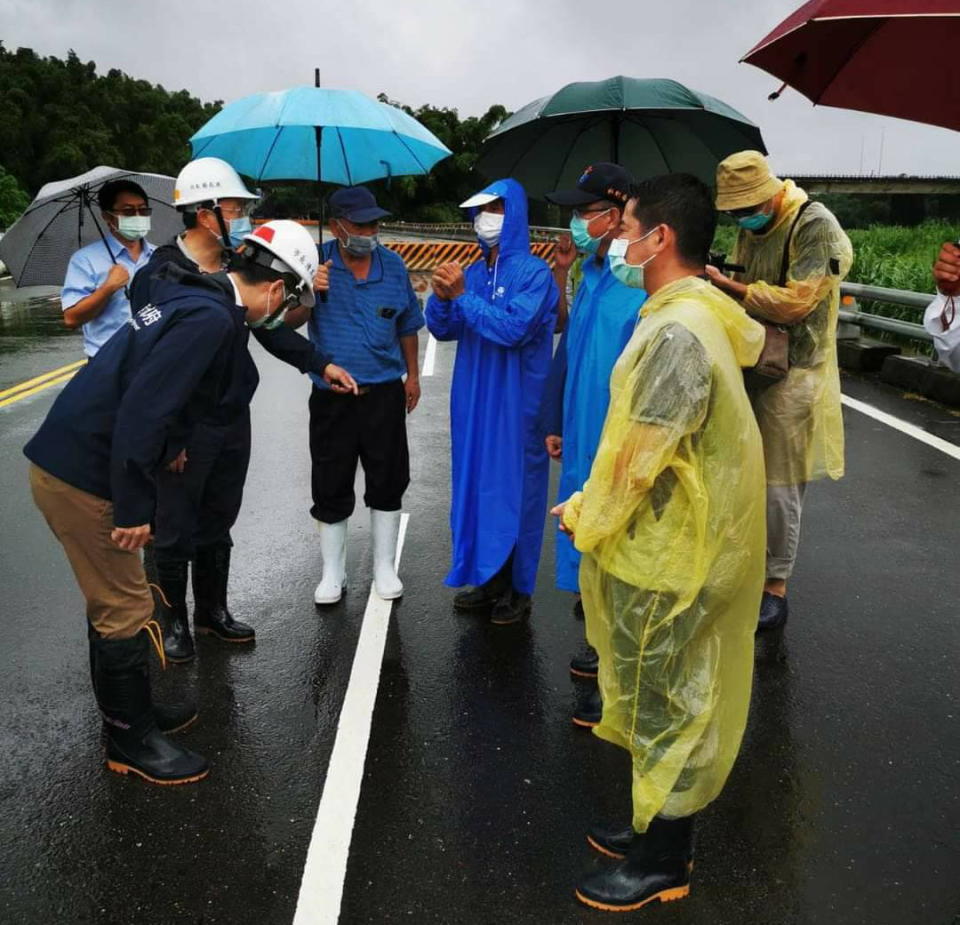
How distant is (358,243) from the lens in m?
4.12

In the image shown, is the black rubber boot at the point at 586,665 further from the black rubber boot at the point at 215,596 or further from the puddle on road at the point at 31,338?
the puddle on road at the point at 31,338

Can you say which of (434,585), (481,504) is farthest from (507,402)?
(434,585)

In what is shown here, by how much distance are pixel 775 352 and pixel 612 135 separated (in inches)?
64.7

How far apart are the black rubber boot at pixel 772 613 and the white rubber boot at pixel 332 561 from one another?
81.2 inches

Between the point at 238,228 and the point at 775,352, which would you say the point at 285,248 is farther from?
the point at 775,352


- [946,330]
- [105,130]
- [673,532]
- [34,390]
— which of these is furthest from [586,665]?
[105,130]

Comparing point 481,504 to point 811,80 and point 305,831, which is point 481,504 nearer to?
point 305,831

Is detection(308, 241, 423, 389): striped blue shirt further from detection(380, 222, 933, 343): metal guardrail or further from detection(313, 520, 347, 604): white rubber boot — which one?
detection(380, 222, 933, 343): metal guardrail

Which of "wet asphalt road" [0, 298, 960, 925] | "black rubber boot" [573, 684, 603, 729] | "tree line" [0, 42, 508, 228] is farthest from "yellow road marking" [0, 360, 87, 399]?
"tree line" [0, 42, 508, 228]

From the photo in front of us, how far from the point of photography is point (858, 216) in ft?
225

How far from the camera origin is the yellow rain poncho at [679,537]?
2256mm

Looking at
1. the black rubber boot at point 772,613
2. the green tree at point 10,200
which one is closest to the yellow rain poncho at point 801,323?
the black rubber boot at point 772,613

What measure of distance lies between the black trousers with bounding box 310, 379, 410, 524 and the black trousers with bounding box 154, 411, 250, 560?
459mm

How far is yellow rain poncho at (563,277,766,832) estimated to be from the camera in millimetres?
2256
